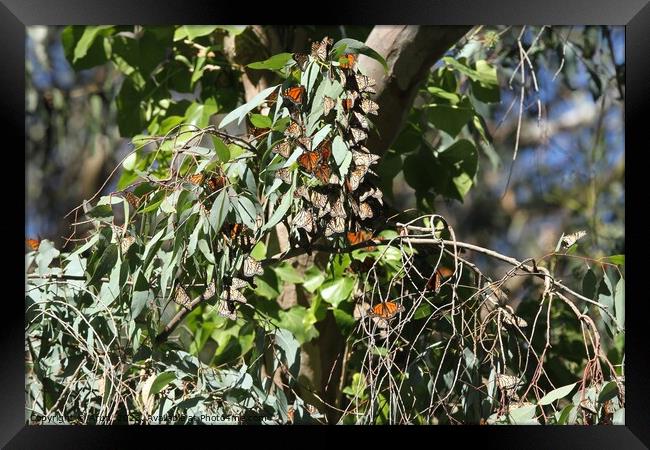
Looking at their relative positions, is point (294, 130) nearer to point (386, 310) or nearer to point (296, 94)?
point (296, 94)

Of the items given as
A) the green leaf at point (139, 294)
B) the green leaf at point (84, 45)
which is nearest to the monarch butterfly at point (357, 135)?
the green leaf at point (139, 294)

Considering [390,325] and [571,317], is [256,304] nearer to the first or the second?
[390,325]

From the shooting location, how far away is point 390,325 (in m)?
1.18

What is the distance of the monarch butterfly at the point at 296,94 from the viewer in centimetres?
109

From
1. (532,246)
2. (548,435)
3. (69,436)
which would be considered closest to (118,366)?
(69,436)

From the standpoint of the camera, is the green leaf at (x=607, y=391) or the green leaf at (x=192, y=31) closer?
the green leaf at (x=607, y=391)

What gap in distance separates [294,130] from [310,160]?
0.05 meters

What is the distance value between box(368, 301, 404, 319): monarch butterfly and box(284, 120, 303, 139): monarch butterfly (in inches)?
10.1

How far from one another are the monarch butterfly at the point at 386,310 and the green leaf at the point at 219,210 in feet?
0.84

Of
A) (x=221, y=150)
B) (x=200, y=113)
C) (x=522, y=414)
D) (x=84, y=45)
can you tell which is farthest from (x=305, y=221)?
(x=84, y=45)

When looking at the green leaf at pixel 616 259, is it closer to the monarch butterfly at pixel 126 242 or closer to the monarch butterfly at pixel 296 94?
the monarch butterfly at pixel 296 94

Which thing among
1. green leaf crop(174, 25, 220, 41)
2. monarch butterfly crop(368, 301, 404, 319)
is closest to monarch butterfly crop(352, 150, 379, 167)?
monarch butterfly crop(368, 301, 404, 319)

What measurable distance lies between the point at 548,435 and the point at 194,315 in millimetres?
715

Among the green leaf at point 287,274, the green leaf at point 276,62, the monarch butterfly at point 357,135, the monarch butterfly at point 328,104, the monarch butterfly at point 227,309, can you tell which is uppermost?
the green leaf at point 276,62
